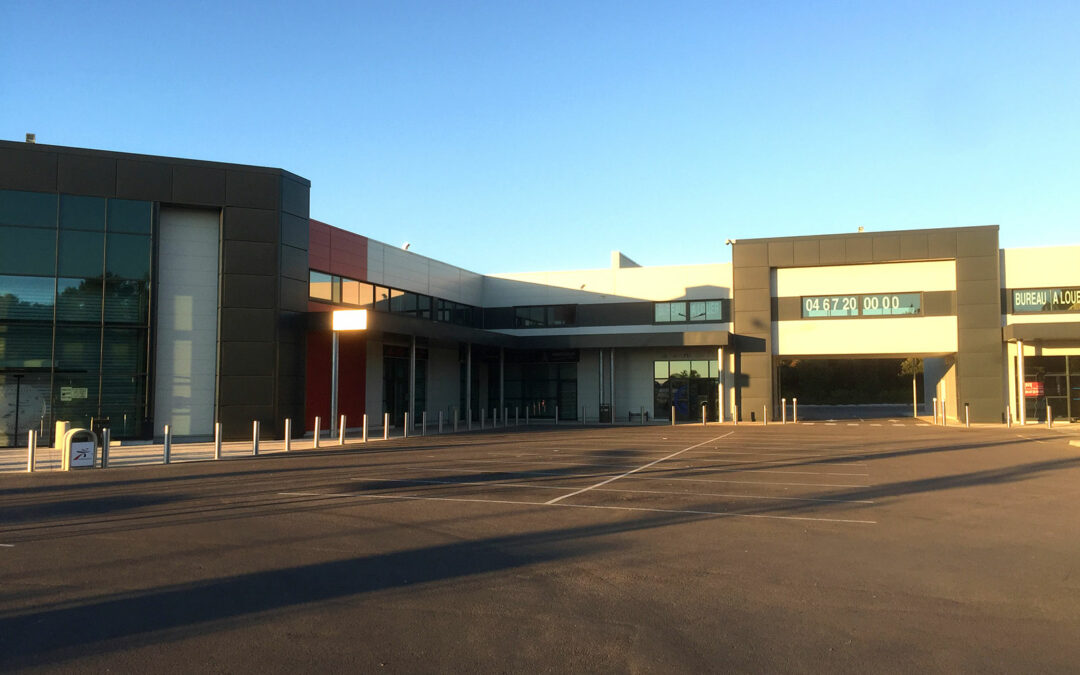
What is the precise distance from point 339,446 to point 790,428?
57.2 ft

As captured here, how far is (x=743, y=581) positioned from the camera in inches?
278

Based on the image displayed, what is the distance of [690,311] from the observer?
36719 mm

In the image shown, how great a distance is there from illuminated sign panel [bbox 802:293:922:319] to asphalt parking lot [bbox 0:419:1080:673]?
19.6 meters

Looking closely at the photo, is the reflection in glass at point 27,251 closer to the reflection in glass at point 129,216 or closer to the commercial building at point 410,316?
the commercial building at point 410,316

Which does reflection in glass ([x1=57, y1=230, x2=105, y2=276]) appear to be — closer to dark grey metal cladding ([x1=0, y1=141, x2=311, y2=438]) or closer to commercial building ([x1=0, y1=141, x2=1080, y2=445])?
commercial building ([x1=0, y1=141, x2=1080, y2=445])

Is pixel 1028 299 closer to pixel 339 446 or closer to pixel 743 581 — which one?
pixel 339 446

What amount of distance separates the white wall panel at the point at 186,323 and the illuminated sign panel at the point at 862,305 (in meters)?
24.5

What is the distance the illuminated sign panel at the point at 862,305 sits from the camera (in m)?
33.5

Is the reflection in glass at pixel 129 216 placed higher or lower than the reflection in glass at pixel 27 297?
higher

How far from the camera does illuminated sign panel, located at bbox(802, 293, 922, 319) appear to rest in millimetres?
33469

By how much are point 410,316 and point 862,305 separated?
64.1ft

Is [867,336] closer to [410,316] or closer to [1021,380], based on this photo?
[1021,380]

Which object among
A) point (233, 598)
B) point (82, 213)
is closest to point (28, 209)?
point (82, 213)

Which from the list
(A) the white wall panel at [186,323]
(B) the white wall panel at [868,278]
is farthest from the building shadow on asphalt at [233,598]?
(B) the white wall panel at [868,278]
